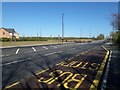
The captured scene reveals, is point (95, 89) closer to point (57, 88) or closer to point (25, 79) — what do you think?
point (57, 88)

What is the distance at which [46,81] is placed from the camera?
924 centimetres

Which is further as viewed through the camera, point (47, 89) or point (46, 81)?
point (46, 81)

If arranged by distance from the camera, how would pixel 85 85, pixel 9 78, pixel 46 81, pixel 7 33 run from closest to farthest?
1. pixel 85 85
2. pixel 46 81
3. pixel 9 78
4. pixel 7 33

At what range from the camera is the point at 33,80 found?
30.9ft

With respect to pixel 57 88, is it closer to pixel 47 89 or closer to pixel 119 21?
pixel 47 89

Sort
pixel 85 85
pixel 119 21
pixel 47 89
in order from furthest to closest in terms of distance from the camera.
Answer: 1. pixel 119 21
2. pixel 85 85
3. pixel 47 89

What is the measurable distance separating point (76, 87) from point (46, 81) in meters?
1.55

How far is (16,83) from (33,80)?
85 centimetres

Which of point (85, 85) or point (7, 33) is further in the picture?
point (7, 33)

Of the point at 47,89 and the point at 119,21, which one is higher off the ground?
the point at 119,21

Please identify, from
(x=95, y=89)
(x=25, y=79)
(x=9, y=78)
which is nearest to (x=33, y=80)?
(x=25, y=79)

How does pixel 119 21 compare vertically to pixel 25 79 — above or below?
above

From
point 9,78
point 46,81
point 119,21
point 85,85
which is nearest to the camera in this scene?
point 85,85

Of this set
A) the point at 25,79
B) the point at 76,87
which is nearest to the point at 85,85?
the point at 76,87
